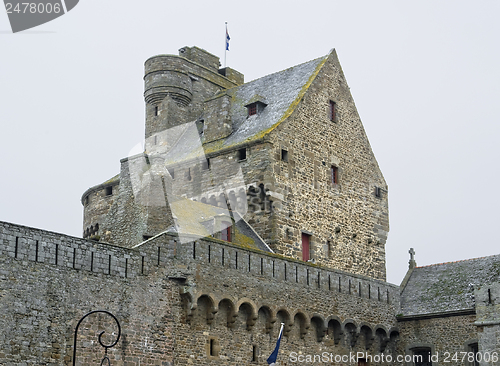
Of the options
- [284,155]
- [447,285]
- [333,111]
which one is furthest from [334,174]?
[447,285]

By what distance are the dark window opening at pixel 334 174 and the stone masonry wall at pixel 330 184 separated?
13 centimetres

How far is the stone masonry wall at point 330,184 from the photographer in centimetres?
3012

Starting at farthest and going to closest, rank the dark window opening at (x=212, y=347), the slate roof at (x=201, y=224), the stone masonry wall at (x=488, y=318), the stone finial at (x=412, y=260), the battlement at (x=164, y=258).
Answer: the stone finial at (x=412, y=260) → the stone masonry wall at (x=488, y=318) → the slate roof at (x=201, y=224) → the dark window opening at (x=212, y=347) → the battlement at (x=164, y=258)

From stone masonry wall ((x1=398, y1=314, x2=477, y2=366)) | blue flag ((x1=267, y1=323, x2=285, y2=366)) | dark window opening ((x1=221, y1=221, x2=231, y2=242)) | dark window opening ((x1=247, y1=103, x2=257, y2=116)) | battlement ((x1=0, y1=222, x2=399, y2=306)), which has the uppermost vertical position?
dark window opening ((x1=247, y1=103, x2=257, y2=116))

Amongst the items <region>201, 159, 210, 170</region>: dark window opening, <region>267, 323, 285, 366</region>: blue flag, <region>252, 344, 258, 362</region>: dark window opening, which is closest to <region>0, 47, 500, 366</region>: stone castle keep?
<region>252, 344, 258, 362</region>: dark window opening

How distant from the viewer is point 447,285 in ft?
102

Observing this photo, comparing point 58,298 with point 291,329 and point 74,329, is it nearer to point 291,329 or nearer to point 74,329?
A: point 74,329

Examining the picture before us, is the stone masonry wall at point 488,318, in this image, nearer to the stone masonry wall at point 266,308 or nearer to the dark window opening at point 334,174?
the stone masonry wall at point 266,308

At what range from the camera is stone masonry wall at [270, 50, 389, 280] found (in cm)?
3012

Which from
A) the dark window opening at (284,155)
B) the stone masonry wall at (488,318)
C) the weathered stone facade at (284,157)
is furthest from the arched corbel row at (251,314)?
the stone masonry wall at (488,318)

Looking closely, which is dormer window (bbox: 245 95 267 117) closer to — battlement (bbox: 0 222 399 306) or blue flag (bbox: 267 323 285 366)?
battlement (bbox: 0 222 399 306)

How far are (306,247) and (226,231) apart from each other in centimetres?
450

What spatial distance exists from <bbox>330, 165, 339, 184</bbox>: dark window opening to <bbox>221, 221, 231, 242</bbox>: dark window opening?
22.5ft

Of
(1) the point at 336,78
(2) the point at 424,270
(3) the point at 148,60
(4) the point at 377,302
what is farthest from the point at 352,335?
(3) the point at 148,60
